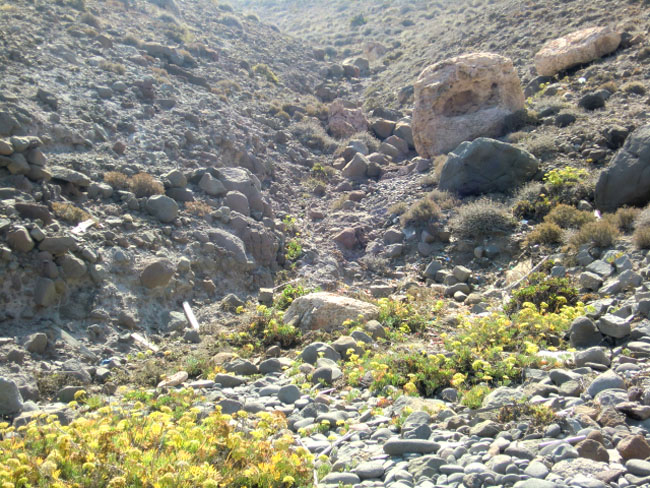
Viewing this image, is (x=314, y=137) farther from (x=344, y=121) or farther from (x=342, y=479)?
(x=342, y=479)

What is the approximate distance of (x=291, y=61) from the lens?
79.2ft

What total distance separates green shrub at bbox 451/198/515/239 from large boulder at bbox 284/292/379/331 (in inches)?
142

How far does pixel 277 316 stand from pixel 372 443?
369 cm

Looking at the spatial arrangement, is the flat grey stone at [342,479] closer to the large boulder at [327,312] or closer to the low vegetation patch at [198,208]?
the large boulder at [327,312]

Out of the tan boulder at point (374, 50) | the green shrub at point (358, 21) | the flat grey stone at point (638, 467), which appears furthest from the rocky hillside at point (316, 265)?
the green shrub at point (358, 21)

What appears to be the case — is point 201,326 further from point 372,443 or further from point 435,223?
point 435,223

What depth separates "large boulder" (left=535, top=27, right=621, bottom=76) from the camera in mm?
14805

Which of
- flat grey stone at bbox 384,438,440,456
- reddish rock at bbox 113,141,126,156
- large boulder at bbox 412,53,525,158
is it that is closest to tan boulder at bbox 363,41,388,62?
large boulder at bbox 412,53,525,158

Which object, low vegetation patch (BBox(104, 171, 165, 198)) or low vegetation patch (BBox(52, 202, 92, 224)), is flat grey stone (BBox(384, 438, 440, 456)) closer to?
low vegetation patch (BBox(52, 202, 92, 224))

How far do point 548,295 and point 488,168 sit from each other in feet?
14.8

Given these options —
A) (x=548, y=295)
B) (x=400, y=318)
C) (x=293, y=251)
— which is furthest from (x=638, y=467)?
(x=293, y=251)

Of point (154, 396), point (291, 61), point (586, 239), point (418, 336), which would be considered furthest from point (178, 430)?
point (291, 61)

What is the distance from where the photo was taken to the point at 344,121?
56.3 feet

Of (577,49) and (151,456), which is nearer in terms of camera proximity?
(151,456)
